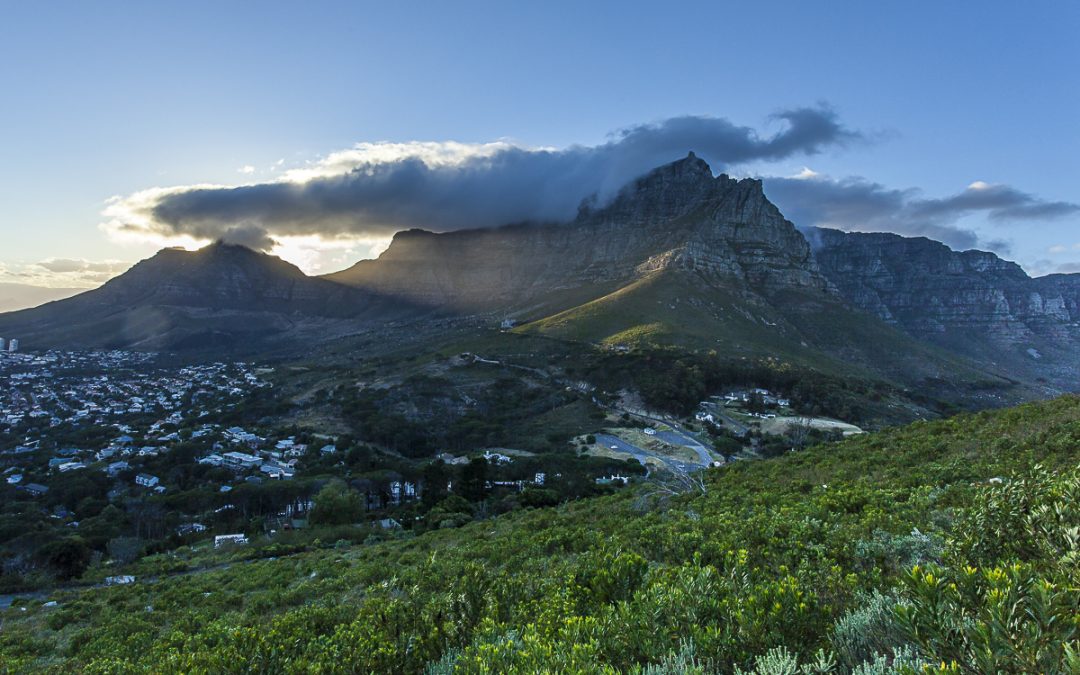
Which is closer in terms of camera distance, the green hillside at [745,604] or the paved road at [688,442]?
the green hillside at [745,604]

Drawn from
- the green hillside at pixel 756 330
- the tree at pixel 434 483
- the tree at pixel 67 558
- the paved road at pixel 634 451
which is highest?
the green hillside at pixel 756 330

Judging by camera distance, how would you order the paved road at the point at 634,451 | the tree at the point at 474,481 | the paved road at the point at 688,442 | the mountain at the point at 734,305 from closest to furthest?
the tree at the point at 474,481, the paved road at the point at 634,451, the paved road at the point at 688,442, the mountain at the point at 734,305

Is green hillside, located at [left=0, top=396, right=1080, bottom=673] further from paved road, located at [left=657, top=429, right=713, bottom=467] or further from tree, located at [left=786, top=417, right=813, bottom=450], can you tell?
tree, located at [left=786, top=417, right=813, bottom=450]

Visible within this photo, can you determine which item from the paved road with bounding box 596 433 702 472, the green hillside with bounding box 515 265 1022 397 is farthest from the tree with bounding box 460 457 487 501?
the green hillside with bounding box 515 265 1022 397

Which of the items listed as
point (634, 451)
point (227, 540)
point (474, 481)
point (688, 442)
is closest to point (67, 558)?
point (227, 540)

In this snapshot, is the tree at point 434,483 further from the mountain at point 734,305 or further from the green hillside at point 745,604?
the mountain at point 734,305

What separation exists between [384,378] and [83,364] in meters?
125

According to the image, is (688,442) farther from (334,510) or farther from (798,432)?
(334,510)

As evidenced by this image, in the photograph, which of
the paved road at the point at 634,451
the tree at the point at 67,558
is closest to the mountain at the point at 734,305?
the paved road at the point at 634,451

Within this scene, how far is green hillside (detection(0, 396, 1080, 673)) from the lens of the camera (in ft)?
10.4

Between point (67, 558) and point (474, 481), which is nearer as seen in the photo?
point (67, 558)

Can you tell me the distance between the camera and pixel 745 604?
14.6 feet

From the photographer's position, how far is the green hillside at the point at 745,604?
3176mm

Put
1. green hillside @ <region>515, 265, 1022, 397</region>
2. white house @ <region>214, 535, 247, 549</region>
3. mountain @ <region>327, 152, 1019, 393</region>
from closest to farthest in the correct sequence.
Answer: white house @ <region>214, 535, 247, 549</region> < green hillside @ <region>515, 265, 1022, 397</region> < mountain @ <region>327, 152, 1019, 393</region>
